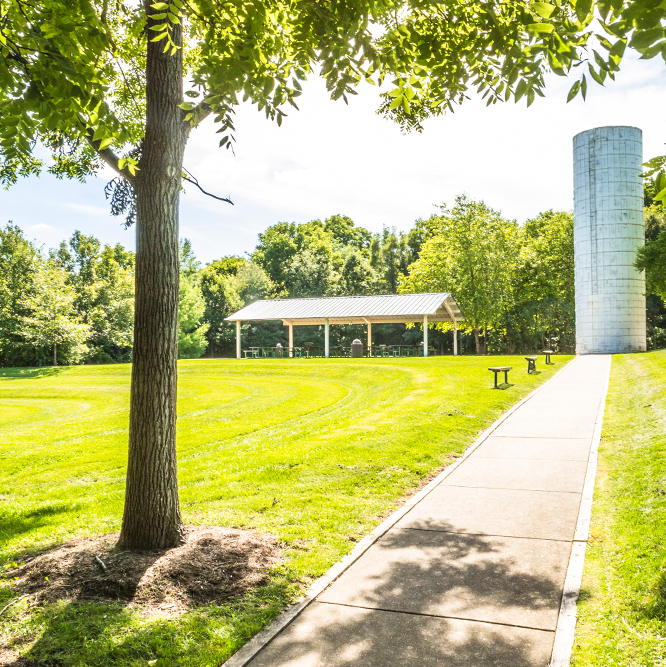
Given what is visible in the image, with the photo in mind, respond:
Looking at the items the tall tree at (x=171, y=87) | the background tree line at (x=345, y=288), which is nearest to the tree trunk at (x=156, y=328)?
the tall tree at (x=171, y=87)

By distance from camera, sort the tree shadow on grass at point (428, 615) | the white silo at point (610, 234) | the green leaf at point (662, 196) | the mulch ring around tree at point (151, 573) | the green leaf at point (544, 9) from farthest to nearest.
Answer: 1. the white silo at point (610, 234)
2. the mulch ring around tree at point (151, 573)
3. the green leaf at point (544, 9)
4. the tree shadow on grass at point (428, 615)
5. the green leaf at point (662, 196)

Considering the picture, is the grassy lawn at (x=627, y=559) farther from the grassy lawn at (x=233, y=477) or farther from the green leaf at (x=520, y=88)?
the green leaf at (x=520, y=88)

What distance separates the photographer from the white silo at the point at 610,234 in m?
33.0

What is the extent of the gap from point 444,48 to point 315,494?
4751 millimetres

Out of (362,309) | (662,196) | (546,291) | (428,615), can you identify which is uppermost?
(546,291)

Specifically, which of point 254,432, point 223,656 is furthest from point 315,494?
point 254,432

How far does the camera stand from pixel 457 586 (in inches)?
155

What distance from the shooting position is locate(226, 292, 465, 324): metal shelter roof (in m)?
33.9

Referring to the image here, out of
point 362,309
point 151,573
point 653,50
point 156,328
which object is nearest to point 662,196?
point 653,50

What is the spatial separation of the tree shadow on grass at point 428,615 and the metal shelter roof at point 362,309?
28.5 meters

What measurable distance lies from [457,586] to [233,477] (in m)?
3.85

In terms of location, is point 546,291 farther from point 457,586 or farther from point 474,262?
point 457,586

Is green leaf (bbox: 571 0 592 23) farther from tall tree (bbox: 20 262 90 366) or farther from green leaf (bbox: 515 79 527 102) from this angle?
tall tree (bbox: 20 262 90 366)

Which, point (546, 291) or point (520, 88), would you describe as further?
point (546, 291)
